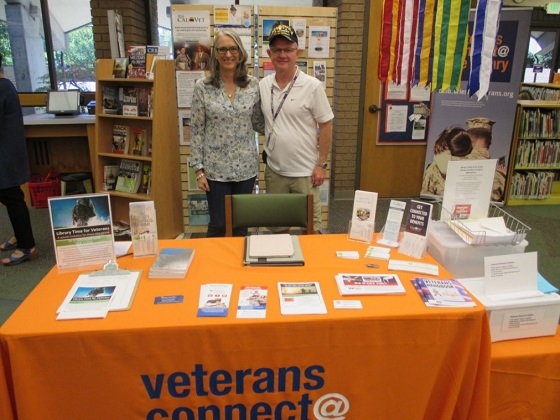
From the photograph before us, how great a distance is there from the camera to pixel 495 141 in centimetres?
442

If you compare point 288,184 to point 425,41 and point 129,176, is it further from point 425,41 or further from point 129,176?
point 129,176

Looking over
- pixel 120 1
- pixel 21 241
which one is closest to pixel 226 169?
pixel 21 241

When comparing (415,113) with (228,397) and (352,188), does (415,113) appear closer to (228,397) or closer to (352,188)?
(352,188)

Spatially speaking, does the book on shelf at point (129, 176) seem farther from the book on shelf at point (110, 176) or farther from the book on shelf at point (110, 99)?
the book on shelf at point (110, 99)

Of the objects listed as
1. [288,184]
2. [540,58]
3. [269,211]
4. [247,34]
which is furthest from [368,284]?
[540,58]

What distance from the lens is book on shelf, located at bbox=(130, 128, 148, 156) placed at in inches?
138

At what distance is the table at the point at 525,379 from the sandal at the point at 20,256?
10.2ft

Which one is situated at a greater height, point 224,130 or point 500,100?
point 500,100

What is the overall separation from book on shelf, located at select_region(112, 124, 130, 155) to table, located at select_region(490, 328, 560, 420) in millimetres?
3107

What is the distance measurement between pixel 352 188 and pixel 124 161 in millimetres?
2429

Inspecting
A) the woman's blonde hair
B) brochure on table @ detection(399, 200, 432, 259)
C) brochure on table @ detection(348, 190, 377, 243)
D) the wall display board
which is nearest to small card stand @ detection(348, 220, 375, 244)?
brochure on table @ detection(348, 190, 377, 243)

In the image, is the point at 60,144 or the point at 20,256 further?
the point at 60,144

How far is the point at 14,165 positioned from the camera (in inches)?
114

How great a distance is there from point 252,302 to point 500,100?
4054 mm
